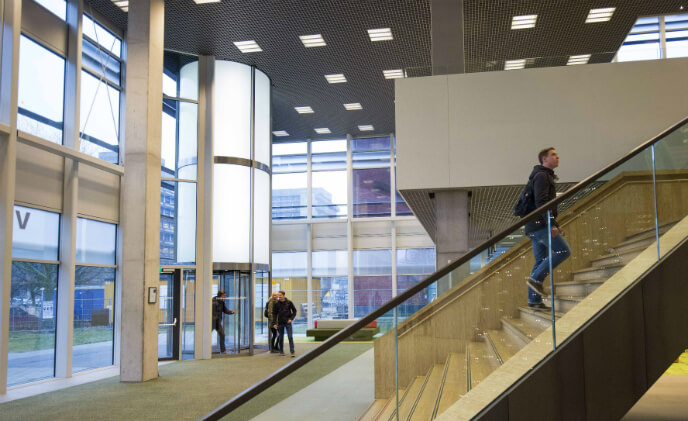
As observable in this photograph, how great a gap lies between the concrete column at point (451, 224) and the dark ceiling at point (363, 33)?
2.08m

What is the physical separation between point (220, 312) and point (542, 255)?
11.2 metres

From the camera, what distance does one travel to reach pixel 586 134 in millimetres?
9688

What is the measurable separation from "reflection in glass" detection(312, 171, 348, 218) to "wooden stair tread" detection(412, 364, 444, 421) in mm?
18951

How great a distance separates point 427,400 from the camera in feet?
11.1

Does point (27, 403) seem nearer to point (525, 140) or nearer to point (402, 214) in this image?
point (525, 140)

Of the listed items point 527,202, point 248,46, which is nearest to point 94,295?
point 248,46

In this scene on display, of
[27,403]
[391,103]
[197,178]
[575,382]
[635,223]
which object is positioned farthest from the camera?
[391,103]

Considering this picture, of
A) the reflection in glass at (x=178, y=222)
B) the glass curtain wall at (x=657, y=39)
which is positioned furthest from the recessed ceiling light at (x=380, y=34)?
the reflection in glass at (x=178, y=222)

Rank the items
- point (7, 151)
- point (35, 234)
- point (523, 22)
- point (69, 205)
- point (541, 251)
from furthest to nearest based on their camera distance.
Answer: point (523, 22), point (69, 205), point (35, 234), point (7, 151), point (541, 251)

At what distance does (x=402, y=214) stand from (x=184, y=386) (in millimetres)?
13395

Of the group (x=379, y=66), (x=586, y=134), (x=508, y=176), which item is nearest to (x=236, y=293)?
(x=379, y=66)

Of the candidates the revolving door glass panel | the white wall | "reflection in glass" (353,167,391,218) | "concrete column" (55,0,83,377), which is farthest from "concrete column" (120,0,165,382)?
"reflection in glass" (353,167,391,218)

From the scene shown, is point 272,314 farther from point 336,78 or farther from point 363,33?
point 363,33

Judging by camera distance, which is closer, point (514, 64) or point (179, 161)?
point (514, 64)
